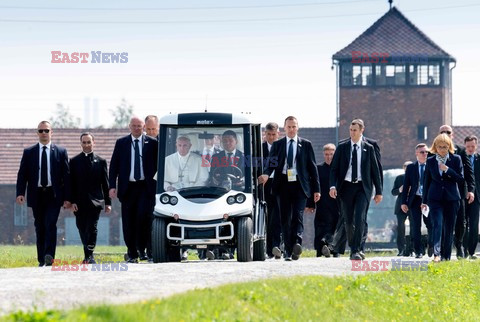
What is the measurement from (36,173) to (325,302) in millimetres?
6345

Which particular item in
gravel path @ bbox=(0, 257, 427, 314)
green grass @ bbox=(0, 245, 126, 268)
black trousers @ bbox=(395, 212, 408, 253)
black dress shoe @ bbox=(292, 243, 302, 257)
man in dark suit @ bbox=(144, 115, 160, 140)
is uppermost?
man in dark suit @ bbox=(144, 115, 160, 140)

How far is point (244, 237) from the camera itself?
16328 mm

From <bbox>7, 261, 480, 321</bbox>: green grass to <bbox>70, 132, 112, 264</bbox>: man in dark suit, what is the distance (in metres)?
5.00

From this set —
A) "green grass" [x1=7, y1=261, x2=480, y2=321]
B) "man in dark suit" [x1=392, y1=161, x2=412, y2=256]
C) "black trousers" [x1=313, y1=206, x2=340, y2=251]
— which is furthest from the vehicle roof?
"man in dark suit" [x1=392, y1=161, x2=412, y2=256]

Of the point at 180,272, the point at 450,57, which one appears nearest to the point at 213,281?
the point at 180,272

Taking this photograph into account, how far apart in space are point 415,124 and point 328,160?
42.2 metres

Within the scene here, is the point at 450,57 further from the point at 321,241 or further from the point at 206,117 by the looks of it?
the point at 206,117

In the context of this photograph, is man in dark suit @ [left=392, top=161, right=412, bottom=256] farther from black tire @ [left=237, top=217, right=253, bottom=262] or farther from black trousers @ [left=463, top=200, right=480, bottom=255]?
black tire @ [left=237, top=217, right=253, bottom=262]

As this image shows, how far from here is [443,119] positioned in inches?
2483

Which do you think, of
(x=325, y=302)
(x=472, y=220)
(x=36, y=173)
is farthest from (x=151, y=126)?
(x=325, y=302)

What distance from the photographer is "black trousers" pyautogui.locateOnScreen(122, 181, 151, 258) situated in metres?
17.5

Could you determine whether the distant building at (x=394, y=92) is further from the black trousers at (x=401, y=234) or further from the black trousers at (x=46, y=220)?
the black trousers at (x=46, y=220)

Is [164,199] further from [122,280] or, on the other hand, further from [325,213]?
[325,213]

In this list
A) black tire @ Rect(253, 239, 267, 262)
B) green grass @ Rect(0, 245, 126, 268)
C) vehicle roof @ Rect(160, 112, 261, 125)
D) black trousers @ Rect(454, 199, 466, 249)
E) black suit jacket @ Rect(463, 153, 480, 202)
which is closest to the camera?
vehicle roof @ Rect(160, 112, 261, 125)
